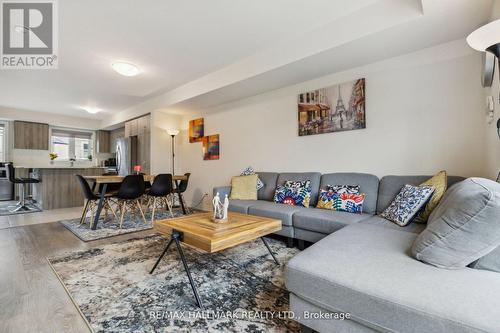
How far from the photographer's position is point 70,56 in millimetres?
3227

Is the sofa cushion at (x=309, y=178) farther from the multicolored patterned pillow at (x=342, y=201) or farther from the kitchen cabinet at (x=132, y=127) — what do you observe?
the kitchen cabinet at (x=132, y=127)

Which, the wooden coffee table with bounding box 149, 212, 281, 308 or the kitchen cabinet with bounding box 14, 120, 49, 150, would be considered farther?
the kitchen cabinet with bounding box 14, 120, 49, 150

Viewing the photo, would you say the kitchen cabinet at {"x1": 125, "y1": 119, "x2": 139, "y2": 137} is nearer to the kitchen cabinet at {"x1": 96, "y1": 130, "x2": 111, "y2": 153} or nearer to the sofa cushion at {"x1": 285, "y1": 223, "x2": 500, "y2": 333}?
the kitchen cabinet at {"x1": 96, "y1": 130, "x2": 111, "y2": 153}

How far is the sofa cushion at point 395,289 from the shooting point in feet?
2.71

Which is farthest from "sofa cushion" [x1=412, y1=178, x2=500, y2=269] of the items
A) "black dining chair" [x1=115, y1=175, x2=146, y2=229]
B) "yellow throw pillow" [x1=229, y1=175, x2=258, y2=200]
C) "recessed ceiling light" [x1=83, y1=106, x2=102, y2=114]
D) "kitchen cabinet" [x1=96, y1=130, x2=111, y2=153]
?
Result: "kitchen cabinet" [x1=96, y1=130, x2=111, y2=153]

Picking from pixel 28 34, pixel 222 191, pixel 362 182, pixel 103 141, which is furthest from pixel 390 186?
pixel 103 141

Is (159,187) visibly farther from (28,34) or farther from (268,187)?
(28,34)

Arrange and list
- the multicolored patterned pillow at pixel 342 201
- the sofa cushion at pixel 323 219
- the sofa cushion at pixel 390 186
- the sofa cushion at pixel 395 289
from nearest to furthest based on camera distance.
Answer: the sofa cushion at pixel 395 289 < the sofa cushion at pixel 323 219 < the sofa cushion at pixel 390 186 < the multicolored patterned pillow at pixel 342 201

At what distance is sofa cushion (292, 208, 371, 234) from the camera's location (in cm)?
224

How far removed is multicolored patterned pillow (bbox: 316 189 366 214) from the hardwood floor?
2410 mm

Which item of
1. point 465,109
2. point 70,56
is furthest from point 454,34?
point 70,56

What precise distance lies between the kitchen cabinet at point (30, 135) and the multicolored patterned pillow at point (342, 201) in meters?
7.76

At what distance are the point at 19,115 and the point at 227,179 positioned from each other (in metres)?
6.04

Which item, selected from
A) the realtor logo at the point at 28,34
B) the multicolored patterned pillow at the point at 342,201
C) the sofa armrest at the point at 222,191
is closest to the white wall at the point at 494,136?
the multicolored patterned pillow at the point at 342,201
